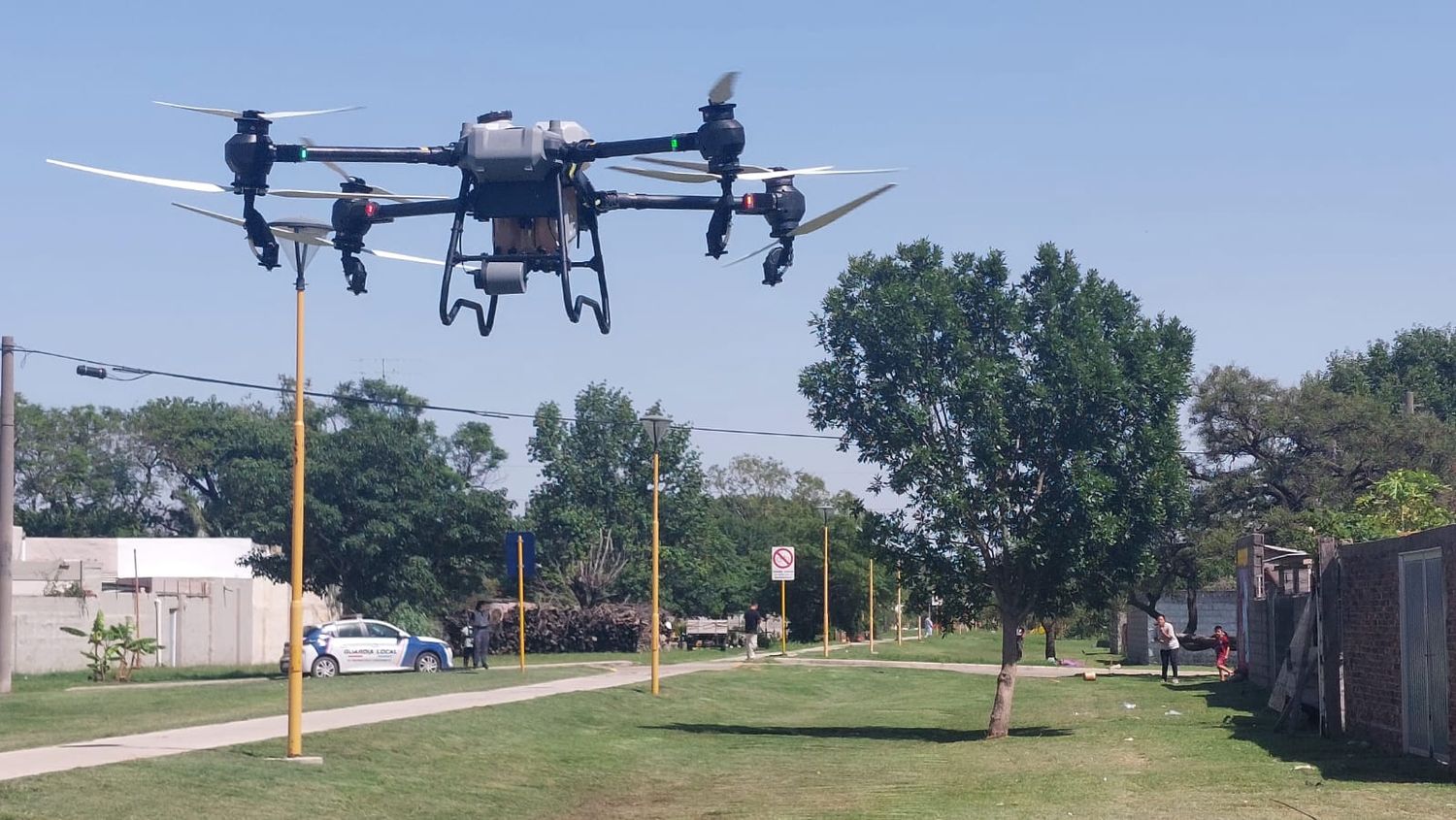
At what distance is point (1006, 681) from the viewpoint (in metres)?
26.5

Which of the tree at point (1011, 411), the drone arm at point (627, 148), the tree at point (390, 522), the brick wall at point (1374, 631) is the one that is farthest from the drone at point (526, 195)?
the tree at point (390, 522)

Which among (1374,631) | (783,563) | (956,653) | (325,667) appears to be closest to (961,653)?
(956,653)

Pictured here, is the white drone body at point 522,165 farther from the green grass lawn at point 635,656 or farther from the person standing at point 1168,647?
the green grass lawn at point 635,656

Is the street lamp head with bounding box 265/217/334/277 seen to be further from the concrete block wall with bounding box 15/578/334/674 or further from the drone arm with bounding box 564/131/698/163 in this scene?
the concrete block wall with bounding box 15/578/334/674

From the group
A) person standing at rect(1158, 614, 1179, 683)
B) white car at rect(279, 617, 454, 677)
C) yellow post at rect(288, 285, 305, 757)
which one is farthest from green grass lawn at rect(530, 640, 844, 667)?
yellow post at rect(288, 285, 305, 757)

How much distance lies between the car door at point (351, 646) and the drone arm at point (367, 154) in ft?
100

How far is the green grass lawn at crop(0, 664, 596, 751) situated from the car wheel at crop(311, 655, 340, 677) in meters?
0.35

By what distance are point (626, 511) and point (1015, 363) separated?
4472 cm

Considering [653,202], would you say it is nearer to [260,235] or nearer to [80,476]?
[260,235]

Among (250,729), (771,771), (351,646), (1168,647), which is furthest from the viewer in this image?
(1168,647)

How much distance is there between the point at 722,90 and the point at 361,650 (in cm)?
3259

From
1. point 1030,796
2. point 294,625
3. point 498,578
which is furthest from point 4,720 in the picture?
point 498,578

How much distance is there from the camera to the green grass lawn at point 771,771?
1625 centimetres

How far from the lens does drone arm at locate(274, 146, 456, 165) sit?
9898mm
